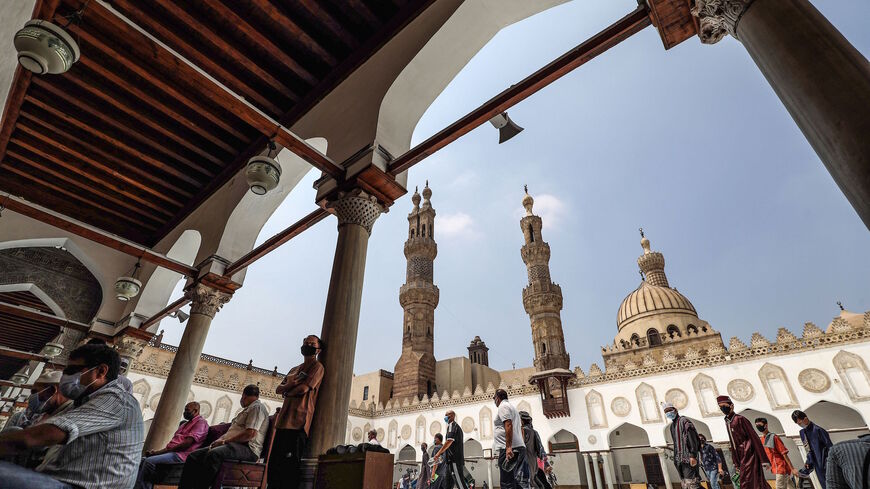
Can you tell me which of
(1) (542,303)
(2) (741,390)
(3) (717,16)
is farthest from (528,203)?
(3) (717,16)

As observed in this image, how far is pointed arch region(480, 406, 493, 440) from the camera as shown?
16047 mm

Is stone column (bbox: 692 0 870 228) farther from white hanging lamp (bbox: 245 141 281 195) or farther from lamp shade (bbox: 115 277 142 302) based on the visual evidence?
lamp shade (bbox: 115 277 142 302)

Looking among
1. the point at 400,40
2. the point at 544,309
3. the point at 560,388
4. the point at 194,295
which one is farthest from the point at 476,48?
the point at 544,309

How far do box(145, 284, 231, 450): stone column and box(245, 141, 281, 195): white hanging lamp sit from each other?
284 centimetres

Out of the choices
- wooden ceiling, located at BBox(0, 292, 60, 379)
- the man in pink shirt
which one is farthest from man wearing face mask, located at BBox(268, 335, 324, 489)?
wooden ceiling, located at BBox(0, 292, 60, 379)

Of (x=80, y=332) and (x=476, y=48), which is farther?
(x=80, y=332)

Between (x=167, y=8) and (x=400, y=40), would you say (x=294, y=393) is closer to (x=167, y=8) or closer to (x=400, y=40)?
(x=400, y=40)

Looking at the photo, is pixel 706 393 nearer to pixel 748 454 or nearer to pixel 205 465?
pixel 748 454

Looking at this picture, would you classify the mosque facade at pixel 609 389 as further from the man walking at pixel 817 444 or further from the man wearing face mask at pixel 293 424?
the man wearing face mask at pixel 293 424

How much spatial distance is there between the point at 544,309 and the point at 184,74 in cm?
2102

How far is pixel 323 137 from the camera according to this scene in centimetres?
481

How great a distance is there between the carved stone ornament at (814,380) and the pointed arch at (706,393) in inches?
86.2

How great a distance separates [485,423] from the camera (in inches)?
642

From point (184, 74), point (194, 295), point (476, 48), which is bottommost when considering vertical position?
point (194, 295)
